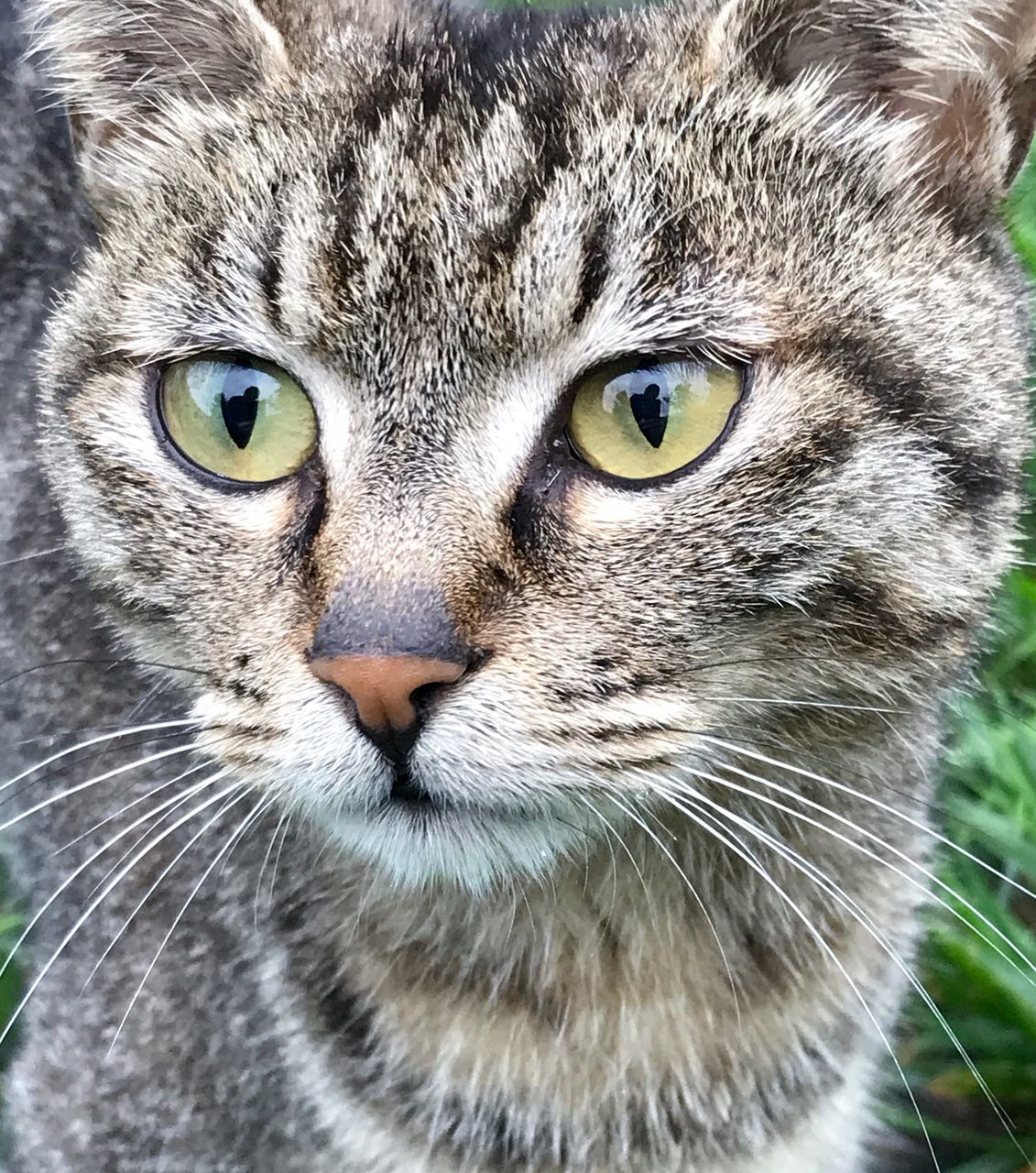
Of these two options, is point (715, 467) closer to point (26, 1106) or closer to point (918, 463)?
point (918, 463)

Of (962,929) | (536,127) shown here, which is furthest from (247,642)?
(962,929)

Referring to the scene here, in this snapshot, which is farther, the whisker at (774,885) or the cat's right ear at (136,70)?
the cat's right ear at (136,70)

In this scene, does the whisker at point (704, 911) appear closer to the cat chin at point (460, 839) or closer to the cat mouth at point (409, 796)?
the cat chin at point (460, 839)

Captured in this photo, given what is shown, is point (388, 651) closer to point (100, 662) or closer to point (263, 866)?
point (263, 866)

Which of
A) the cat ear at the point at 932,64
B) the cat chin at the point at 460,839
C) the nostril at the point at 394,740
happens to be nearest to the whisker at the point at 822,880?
the cat chin at the point at 460,839

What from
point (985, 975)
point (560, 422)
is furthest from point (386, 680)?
point (985, 975)

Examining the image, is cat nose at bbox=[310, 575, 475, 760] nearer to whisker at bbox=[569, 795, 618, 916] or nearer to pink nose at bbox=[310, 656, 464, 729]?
pink nose at bbox=[310, 656, 464, 729]
